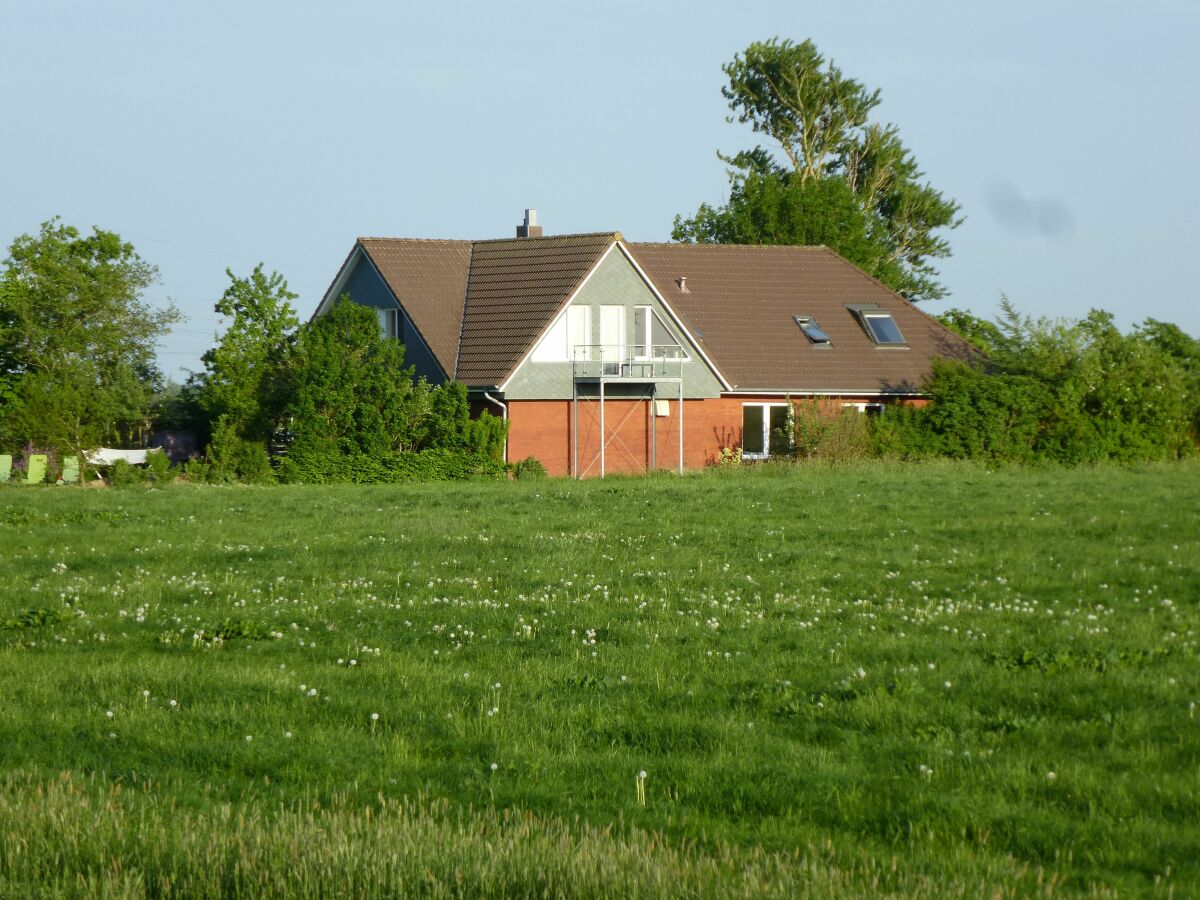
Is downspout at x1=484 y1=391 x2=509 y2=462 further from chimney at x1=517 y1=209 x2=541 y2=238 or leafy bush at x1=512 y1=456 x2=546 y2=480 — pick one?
chimney at x1=517 y1=209 x2=541 y2=238

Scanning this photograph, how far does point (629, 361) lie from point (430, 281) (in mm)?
8046

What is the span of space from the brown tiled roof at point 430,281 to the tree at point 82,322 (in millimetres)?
10202

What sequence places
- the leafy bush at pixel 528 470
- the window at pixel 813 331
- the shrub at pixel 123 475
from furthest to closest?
the window at pixel 813 331, the leafy bush at pixel 528 470, the shrub at pixel 123 475

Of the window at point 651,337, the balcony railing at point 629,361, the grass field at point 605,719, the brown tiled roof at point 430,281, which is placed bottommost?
the grass field at point 605,719

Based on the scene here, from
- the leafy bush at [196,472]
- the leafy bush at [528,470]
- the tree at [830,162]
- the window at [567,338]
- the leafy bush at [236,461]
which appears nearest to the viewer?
the leafy bush at [236,461]

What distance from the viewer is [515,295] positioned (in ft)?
153

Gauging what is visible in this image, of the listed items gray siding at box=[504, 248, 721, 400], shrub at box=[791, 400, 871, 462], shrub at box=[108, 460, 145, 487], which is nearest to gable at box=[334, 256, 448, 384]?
gray siding at box=[504, 248, 721, 400]

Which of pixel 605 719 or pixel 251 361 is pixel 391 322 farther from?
pixel 605 719

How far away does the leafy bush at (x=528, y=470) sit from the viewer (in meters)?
42.4

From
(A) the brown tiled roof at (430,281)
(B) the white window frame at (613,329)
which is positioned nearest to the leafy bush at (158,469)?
(A) the brown tiled roof at (430,281)

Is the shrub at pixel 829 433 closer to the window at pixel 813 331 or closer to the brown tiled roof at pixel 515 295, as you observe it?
the window at pixel 813 331

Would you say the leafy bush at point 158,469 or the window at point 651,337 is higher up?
the window at point 651,337

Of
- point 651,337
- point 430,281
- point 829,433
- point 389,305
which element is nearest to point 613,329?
point 651,337

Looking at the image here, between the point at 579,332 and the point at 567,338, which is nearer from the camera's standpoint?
the point at 567,338
